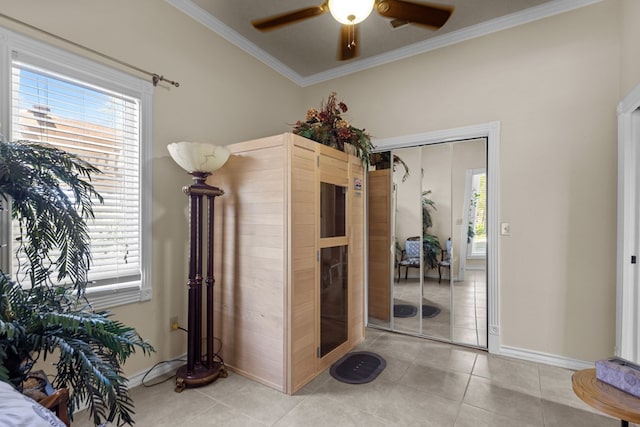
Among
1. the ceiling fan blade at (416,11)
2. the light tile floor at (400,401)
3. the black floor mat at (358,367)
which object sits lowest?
the black floor mat at (358,367)

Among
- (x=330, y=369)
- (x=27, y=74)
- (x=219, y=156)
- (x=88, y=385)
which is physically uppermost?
(x=27, y=74)

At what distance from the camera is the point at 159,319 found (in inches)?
97.9

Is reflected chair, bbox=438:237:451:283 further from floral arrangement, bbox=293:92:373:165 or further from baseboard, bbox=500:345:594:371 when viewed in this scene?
floral arrangement, bbox=293:92:373:165

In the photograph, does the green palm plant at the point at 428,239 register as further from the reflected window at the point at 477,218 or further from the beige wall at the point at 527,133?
the beige wall at the point at 527,133

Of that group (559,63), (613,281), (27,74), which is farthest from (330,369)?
(559,63)

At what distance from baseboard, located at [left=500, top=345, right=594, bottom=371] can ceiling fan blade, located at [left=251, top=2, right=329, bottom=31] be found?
321 centimetres

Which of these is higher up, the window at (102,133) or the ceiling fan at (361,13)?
the ceiling fan at (361,13)

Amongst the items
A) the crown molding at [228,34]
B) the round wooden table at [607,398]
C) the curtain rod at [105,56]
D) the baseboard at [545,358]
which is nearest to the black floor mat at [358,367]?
the baseboard at [545,358]

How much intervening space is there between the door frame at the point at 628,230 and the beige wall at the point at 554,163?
A: 147 mm

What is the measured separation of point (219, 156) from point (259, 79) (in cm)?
161

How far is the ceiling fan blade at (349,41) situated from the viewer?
6.82 feet

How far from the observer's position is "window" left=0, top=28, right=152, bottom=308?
6.14 feet

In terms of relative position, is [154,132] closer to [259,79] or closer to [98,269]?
[98,269]

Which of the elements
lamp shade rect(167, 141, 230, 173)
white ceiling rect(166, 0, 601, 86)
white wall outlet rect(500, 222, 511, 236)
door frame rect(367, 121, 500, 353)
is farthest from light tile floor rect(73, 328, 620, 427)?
white ceiling rect(166, 0, 601, 86)
